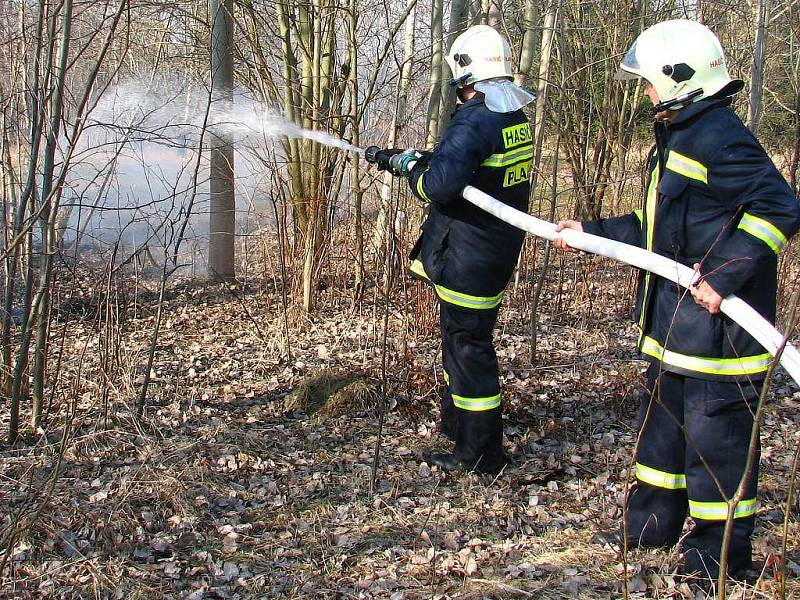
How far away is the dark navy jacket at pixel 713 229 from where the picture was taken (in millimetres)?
2742

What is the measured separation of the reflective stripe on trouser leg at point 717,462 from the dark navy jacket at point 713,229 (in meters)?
0.09

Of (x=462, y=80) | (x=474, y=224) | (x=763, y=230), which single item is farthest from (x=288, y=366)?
(x=763, y=230)

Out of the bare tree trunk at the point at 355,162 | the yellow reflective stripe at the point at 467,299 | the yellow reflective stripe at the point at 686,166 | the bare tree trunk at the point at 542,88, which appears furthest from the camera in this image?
the bare tree trunk at the point at 355,162

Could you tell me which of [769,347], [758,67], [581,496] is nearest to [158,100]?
[581,496]

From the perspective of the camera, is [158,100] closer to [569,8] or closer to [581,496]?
[581,496]

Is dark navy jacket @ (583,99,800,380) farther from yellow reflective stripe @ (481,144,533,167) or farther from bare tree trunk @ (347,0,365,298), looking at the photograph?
bare tree trunk @ (347,0,365,298)

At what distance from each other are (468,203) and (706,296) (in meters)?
1.63

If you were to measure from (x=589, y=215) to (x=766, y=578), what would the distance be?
6.05 metres

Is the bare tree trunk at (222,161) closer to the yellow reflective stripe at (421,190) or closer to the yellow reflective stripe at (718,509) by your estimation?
the yellow reflective stripe at (421,190)

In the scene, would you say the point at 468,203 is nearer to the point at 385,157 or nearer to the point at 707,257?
the point at 385,157

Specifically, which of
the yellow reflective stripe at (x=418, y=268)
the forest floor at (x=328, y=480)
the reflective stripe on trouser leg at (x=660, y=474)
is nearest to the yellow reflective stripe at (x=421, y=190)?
the yellow reflective stripe at (x=418, y=268)

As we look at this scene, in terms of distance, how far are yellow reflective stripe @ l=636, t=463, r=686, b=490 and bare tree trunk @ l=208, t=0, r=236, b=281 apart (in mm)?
4700

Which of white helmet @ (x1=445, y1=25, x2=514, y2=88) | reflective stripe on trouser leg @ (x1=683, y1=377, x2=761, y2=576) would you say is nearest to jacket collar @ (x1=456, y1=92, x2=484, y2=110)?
white helmet @ (x1=445, y1=25, x2=514, y2=88)

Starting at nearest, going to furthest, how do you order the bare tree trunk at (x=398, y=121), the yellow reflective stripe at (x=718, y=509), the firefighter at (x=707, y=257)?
1. the firefighter at (x=707, y=257)
2. the yellow reflective stripe at (x=718, y=509)
3. the bare tree trunk at (x=398, y=121)
